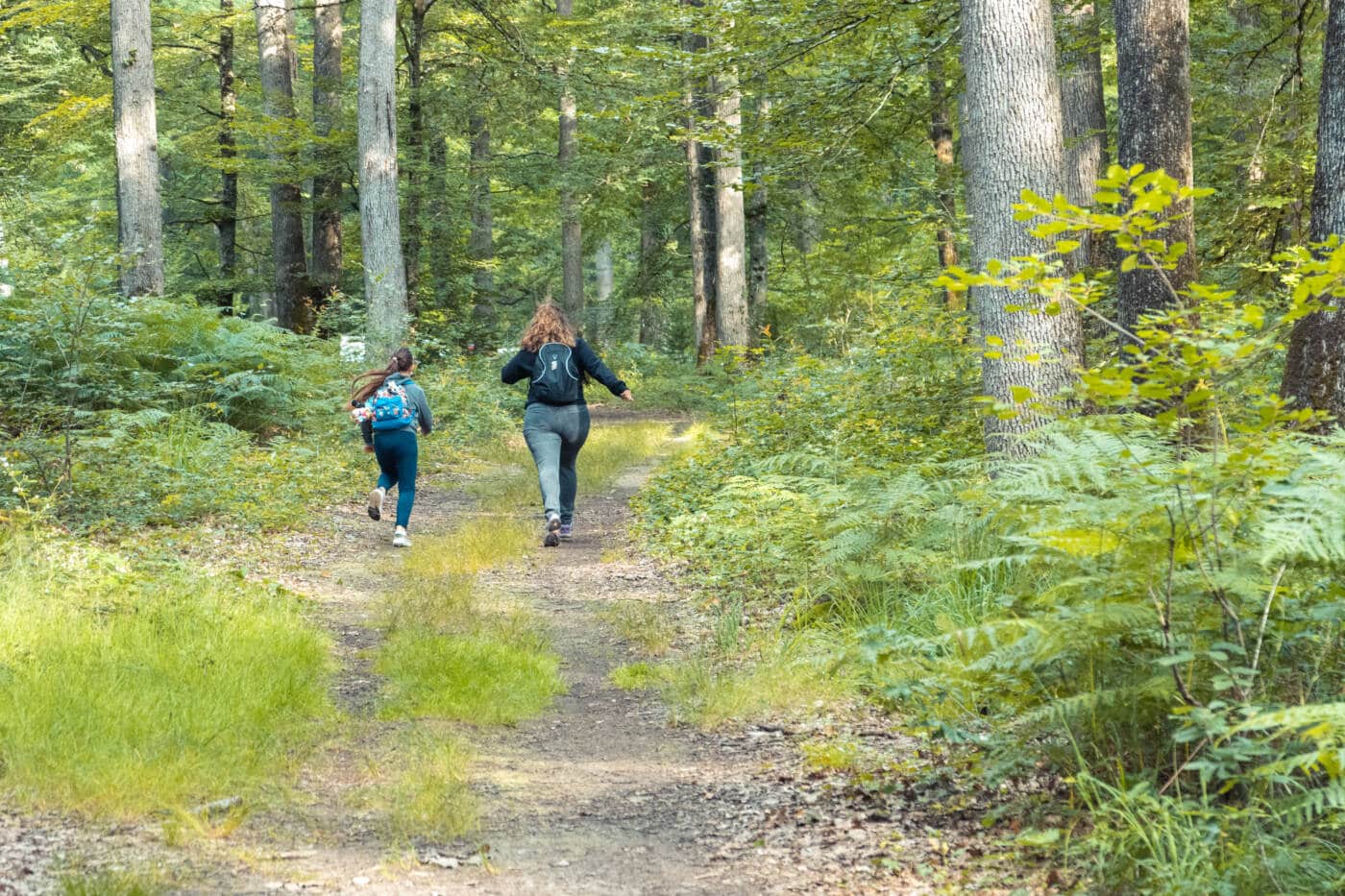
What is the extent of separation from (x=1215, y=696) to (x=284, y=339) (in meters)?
13.3

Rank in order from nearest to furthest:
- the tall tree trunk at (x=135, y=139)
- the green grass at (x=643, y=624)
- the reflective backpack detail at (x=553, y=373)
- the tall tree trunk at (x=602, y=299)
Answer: the green grass at (x=643, y=624), the reflective backpack detail at (x=553, y=373), the tall tree trunk at (x=135, y=139), the tall tree trunk at (x=602, y=299)

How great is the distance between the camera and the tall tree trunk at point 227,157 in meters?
21.9

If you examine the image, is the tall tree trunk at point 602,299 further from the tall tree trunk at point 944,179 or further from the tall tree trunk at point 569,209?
the tall tree trunk at point 944,179

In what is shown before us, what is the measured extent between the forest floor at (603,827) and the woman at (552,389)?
14.1ft

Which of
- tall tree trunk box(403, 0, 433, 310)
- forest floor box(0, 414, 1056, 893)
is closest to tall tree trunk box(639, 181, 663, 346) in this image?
tall tree trunk box(403, 0, 433, 310)

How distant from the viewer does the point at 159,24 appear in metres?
23.7

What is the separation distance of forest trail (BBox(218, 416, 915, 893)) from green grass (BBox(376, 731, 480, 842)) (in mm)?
60

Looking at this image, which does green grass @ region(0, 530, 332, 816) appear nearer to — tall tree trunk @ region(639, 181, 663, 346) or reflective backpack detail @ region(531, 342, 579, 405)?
reflective backpack detail @ region(531, 342, 579, 405)

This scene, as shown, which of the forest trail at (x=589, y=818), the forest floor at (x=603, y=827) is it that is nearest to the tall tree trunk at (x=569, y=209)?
the forest trail at (x=589, y=818)

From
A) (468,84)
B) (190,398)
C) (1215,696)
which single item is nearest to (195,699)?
(1215,696)

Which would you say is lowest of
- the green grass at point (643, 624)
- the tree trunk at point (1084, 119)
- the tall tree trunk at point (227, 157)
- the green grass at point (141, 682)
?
the green grass at point (643, 624)

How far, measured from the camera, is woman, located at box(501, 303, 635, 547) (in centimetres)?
988

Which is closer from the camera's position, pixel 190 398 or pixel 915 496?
pixel 915 496

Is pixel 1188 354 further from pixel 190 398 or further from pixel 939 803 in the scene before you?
pixel 190 398
